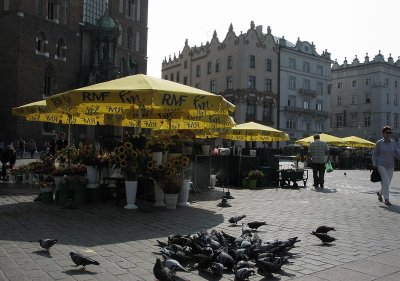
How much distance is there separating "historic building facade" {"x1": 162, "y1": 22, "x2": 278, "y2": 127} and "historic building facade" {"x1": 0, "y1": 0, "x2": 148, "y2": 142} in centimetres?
1759

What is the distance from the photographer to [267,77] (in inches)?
2406

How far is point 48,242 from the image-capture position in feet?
16.9

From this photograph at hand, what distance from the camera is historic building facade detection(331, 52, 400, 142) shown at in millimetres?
72625

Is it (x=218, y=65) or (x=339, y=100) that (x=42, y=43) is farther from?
(x=339, y=100)

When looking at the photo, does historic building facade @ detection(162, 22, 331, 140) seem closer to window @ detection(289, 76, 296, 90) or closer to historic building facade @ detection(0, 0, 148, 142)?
window @ detection(289, 76, 296, 90)

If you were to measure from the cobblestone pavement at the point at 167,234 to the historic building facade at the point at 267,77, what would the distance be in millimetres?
48845

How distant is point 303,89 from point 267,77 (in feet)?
23.5

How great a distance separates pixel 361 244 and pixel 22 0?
36.9 metres

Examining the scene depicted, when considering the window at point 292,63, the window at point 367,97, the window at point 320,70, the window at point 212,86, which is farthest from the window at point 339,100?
the window at point 212,86

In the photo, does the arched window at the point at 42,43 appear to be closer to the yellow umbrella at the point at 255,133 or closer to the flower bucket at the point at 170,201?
the yellow umbrella at the point at 255,133

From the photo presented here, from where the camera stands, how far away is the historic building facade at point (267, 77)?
59.3 meters

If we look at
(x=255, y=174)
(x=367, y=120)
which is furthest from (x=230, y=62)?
(x=255, y=174)

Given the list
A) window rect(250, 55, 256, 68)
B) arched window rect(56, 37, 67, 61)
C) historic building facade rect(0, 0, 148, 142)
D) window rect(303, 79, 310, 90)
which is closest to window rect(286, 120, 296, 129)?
window rect(303, 79, 310, 90)

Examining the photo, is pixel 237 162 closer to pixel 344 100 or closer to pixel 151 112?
pixel 151 112
